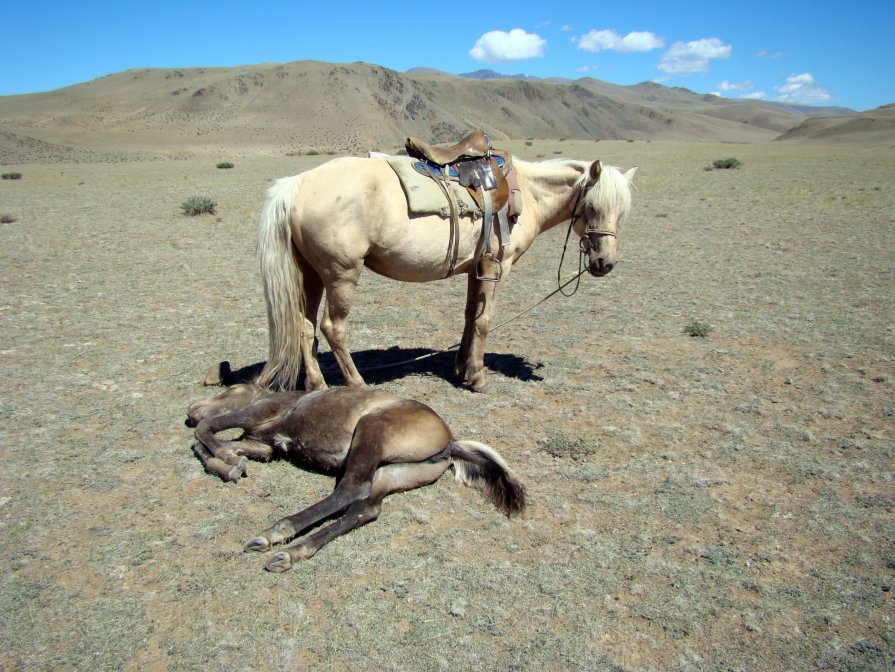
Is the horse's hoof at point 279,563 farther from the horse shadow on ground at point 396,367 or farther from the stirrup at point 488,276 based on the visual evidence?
the stirrup at point 488,276

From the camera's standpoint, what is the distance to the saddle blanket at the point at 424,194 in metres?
4.50

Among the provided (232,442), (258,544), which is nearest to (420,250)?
(232,442)

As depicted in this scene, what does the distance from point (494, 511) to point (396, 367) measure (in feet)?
8.35

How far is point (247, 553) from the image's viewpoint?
3.16m

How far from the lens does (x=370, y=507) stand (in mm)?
3377

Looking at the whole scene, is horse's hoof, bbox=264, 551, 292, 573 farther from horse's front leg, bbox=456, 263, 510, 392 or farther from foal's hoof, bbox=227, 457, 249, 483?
horse's front leg, bbox=456, 263, 510, 392

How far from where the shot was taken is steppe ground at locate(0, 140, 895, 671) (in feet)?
8.73

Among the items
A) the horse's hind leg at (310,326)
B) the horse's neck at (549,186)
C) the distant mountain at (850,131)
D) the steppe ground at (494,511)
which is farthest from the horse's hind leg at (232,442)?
the distant mountain at (850,131)

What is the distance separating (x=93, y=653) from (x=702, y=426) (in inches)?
170

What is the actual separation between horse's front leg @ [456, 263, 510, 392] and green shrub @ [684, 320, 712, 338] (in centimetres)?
274

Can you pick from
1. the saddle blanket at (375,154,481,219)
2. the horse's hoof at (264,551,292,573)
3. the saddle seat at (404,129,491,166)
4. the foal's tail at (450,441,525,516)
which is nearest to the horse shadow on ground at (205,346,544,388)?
the saddle blanket at (375,154,481,219)

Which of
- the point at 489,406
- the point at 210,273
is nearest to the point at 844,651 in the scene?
the point at 489,406

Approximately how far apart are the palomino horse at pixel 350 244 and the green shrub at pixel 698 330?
2045 millimetres

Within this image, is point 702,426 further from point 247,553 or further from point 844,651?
point 247,553
